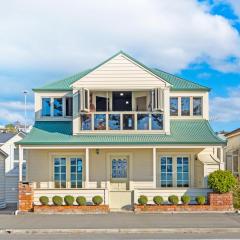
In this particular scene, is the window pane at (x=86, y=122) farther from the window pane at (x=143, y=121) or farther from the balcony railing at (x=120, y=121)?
the window pane at (x=143, y=121)

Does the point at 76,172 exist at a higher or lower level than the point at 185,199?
higher

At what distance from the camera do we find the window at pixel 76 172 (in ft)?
80.1

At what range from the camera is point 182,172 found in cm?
2464

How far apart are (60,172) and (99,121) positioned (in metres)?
3.14

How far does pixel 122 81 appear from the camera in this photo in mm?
24391

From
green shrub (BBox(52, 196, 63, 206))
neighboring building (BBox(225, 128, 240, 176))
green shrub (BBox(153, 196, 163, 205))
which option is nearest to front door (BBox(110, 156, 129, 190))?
green shrub (BBox(153, 196, 163, 205))

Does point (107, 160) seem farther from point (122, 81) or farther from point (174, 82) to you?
point (174, 82)

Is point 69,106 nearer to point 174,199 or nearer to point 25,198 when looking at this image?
point 25,198

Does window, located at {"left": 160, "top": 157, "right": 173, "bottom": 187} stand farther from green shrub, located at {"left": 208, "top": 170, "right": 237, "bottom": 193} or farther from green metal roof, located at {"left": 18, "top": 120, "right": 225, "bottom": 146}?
green shrub, located at {"left": 208, "top": 170, "right": 237, "bottom": 193}

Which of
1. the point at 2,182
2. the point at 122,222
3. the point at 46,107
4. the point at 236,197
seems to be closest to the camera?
the point at 122,222

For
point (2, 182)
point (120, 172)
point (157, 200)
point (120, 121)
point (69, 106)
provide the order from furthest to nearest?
point (2, 182) < point (69, 106) < point (120, 172) < point (120, 121) < point (157, 200)

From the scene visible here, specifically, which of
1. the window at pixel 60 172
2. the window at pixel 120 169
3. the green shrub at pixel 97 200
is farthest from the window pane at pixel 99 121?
the green shrub at pixel 97 200

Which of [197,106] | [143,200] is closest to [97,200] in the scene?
[143,200]

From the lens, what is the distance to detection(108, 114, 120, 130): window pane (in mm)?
24328
